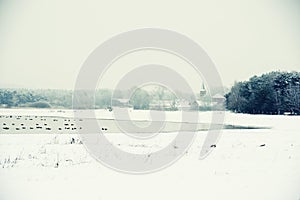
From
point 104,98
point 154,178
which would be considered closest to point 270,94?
point 104,98

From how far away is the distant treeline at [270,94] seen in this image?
56.5 metres

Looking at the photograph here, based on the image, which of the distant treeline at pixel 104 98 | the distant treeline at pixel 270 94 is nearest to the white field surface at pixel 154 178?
the distant treeline at pixel 270 94

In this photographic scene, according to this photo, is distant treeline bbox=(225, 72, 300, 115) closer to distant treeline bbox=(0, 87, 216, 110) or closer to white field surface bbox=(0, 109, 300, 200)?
distant treeline bbox=(0, 87, 216, 110)

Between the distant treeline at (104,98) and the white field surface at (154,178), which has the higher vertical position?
the distant treeline at (104,98)

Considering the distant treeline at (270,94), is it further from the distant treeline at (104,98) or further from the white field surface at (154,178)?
the white field surface at (154,178)

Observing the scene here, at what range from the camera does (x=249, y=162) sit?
12.4 metres

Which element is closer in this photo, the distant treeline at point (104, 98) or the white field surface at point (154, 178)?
the white field surface at point (154, 178)

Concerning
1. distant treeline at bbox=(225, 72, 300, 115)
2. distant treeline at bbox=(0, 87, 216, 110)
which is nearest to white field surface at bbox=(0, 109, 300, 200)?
distant treeline at bbox=(225, 72, 300, 115)

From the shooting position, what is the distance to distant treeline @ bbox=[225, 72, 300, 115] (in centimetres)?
5647

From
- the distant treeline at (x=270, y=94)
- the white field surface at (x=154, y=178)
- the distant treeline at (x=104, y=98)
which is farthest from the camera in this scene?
the distant treeline at (x=104, y=98)

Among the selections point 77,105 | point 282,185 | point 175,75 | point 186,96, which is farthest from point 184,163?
point 186,96

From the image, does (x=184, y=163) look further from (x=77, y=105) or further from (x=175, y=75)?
(x=77, y=105)

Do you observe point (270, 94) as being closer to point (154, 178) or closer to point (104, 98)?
point (104, 98)

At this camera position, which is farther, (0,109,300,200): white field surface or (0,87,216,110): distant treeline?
(0,87,216,110): distant treeline
